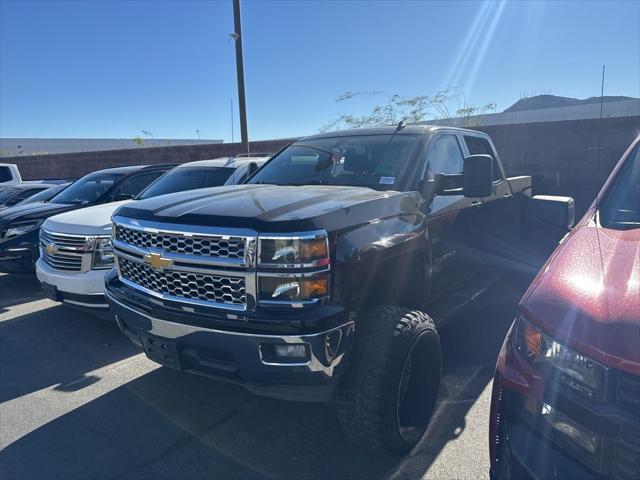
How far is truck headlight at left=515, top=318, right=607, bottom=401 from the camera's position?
154 cm

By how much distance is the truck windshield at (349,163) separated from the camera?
3.50 m

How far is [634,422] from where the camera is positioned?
56.3 inches

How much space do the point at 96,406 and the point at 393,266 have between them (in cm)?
248

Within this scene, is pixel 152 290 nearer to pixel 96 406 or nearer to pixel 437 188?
pixel 96 406

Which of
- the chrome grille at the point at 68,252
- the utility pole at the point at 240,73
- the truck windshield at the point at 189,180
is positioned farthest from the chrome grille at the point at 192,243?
the utility pole at the point at 240,73

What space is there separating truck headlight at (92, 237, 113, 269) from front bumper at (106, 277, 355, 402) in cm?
229

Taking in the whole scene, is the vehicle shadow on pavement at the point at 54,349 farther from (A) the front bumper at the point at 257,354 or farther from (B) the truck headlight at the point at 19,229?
(A) the front bumper at the point at 257,354

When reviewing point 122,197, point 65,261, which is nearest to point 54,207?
point 122,197

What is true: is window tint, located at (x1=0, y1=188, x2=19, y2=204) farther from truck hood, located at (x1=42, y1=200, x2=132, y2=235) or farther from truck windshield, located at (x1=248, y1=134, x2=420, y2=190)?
truck windshield, located at (x1=248, y1=134, x2=420, y2=190)

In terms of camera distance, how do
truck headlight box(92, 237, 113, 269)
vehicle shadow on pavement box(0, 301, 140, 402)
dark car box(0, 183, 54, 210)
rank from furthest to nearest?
dark car box(0, 183, 54, 210)
truck headlight box(92, 237, 113, 269)
vehicle shadow on pavement box(0, 301, 140, 402)

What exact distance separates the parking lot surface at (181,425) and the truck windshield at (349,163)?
1.72 metres

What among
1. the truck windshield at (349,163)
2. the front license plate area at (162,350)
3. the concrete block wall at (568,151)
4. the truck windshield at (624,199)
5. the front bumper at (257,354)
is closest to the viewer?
the front bumper at (257,354)

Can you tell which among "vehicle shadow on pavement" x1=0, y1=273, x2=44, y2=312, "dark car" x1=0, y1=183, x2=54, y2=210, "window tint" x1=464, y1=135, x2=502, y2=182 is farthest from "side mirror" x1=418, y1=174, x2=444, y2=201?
"dark car" x1=0, y1=183, x2=54, y2=210

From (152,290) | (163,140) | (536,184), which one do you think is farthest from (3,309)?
(163,140)
